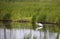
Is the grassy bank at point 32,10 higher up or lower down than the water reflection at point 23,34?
higher up

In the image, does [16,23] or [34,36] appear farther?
[16,23]

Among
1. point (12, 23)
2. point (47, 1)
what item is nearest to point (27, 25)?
point (12, 23)

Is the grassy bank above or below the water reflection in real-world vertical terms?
above

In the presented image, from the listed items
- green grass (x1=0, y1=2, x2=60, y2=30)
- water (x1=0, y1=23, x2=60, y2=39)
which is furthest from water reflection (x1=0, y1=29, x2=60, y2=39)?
green grass (x1=0, y1=2, x2=60, y2=30)

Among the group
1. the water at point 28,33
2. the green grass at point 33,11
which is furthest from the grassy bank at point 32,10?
the water at point 28,33

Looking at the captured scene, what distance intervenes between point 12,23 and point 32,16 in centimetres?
42

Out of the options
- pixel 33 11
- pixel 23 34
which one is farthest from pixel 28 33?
pixel 33 11

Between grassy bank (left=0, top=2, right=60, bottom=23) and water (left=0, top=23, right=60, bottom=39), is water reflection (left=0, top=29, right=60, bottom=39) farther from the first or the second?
grassy bank (left=0, top=2, right=60, bottom=23)

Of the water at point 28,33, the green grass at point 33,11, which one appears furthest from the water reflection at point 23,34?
the green grass at point 33,11

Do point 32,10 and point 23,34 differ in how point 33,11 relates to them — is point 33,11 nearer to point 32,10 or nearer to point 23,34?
point 32,10

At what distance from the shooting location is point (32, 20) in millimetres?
3082

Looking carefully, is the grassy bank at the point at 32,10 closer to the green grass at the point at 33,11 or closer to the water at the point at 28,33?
the green grass at the point at 33,11

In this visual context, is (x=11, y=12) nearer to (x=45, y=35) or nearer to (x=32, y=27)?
(x=32, y=27)

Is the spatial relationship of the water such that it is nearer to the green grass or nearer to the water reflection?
the water reflection
